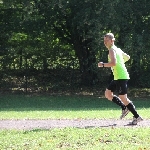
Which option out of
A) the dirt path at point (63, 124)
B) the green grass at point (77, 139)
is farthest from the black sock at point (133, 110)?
the green grass at point (77, 139)

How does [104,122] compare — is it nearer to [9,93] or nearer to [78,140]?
[78,140]

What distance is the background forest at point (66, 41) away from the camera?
20672 millimetres

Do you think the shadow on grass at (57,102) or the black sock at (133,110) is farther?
the shadow on grass at (57,102)

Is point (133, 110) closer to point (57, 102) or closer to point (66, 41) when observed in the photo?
point (57, 102)

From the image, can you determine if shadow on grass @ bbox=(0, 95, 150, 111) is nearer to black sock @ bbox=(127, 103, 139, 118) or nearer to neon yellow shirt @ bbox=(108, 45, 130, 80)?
black sock @ bbox=(127, 103, 139, 118)

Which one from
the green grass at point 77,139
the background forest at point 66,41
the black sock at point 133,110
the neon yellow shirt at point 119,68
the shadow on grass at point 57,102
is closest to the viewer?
the green grass at point 77,139

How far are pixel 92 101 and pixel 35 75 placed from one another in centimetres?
595

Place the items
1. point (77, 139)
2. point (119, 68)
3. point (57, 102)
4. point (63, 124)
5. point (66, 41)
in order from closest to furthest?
point (77, 139) → point (119, 68) → point (63, 124) → point (57, 102) → point (66, 41)

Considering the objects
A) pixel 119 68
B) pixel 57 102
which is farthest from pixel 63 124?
pixel 57 102

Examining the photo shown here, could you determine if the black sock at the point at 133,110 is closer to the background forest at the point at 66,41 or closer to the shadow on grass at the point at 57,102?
the shadow on grass at the point at 57,102

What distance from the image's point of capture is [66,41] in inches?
1059

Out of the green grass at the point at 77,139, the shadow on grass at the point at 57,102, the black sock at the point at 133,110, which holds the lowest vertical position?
the shadow on grass at the point at 57,102

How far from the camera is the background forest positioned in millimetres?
20672

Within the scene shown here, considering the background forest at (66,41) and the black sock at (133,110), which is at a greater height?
the background forest at (66,41)
